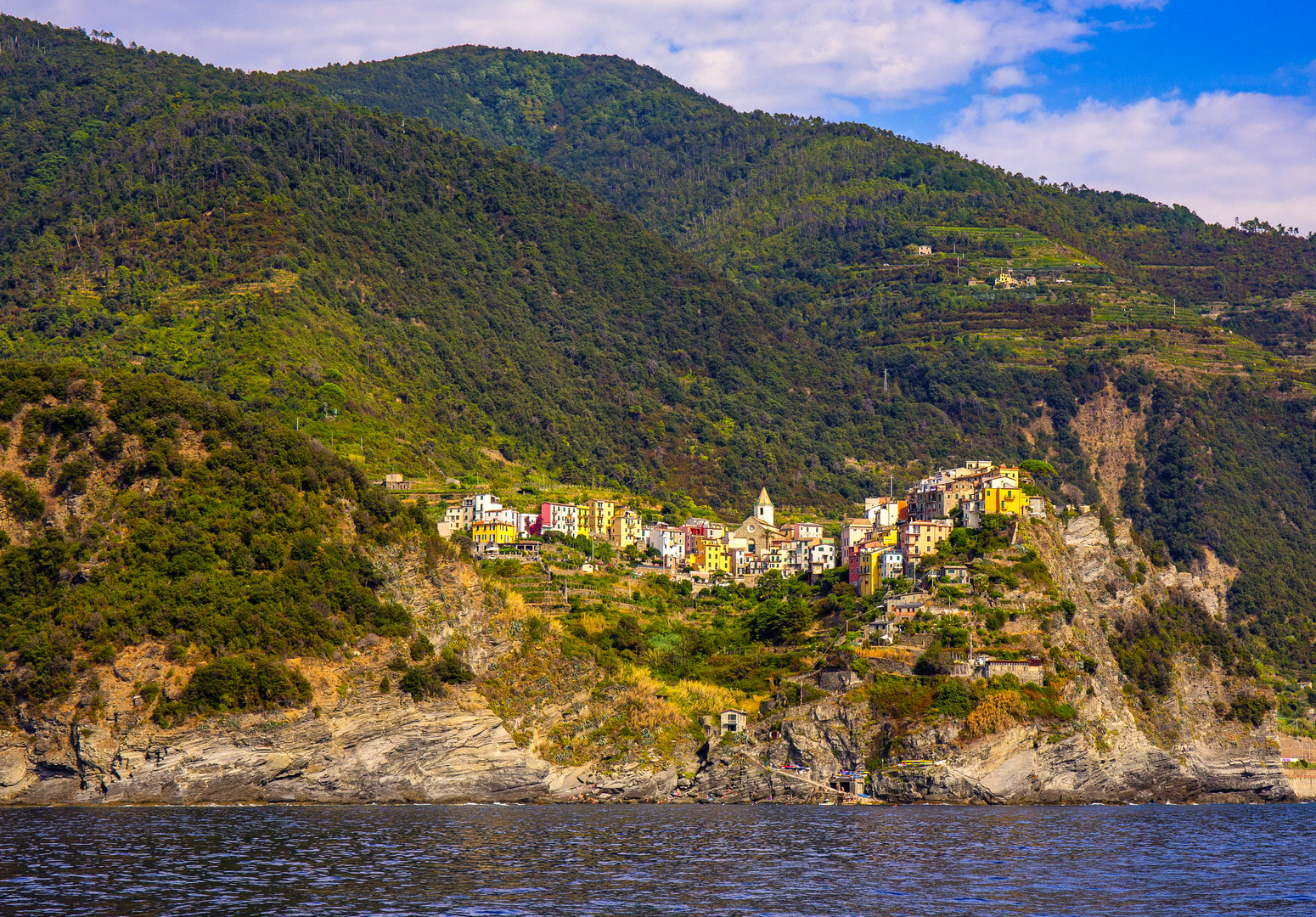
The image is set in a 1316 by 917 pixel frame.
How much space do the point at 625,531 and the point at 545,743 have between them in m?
52.7

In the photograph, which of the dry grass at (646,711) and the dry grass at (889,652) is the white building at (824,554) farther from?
the dry grass at (646,711)

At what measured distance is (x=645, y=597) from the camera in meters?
132

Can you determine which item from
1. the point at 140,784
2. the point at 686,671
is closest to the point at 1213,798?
the point at 686,671

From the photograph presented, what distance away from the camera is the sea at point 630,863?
Answer: 56438mm

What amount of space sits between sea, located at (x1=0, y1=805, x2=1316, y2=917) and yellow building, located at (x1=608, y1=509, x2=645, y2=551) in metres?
→ 59.8

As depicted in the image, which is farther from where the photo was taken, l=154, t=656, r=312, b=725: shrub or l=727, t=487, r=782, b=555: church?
l=727, t=487, r=782, b=555: church

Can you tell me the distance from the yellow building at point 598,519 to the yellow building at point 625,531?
0.53 m

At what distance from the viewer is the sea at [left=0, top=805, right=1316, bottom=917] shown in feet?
185

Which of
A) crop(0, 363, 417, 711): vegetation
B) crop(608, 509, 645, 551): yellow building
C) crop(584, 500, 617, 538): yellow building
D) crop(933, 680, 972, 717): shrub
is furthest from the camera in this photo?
crop(608, 509, 645, 551): yellow building

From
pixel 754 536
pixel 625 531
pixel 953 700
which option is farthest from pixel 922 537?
pixel 754 536

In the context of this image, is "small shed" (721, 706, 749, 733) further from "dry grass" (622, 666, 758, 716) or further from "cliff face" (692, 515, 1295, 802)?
"dry grass" (622, 666, 758, 716)

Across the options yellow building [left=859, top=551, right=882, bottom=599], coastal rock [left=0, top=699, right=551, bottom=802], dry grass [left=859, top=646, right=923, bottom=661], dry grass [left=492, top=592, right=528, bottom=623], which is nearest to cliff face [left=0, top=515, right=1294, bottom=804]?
coastal rock [left=0, top=699, right=551, bottom=802]

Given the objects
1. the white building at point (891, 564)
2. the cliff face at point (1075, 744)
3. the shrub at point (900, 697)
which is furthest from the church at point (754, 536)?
the shrub at point (900, 697)

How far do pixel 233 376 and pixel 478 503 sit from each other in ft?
90.1
